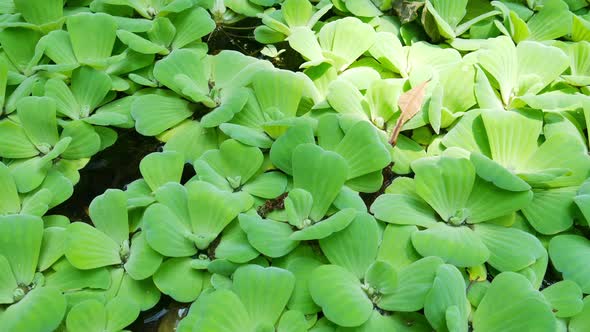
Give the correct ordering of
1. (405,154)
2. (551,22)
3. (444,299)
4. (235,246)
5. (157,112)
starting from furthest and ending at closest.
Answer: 1. (551,22)
2. (157,112)
3. (405,154)
4. (235,246)
5. (444,299)

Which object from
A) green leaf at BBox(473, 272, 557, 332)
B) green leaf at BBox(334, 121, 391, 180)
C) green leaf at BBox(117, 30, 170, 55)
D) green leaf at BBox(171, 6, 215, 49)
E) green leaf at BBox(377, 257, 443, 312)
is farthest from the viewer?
green leaf at BBox(171, 6, 215, 49)

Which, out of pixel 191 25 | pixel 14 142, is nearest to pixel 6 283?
pixel 14 142

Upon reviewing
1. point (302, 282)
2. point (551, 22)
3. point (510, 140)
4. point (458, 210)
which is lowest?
point (302, 282)

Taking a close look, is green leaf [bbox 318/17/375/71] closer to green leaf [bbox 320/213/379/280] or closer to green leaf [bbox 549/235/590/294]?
green leaf [bbox 320/213/379/280]

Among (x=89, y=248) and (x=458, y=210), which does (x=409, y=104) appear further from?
(x=89, y=248)

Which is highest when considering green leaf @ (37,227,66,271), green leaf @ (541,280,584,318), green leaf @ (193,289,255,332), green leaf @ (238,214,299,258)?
green leaf @ (541,280,584,318)

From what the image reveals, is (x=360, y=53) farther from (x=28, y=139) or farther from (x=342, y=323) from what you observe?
(x=28, y=139)

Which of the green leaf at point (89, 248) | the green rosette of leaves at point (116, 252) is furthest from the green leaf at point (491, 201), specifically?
the green leaf at point (89, 248)

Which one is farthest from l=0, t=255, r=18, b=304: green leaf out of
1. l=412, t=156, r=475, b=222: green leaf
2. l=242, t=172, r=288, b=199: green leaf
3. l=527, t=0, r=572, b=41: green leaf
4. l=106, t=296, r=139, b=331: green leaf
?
l=527, t=0, r=572, b=41: green leaf
